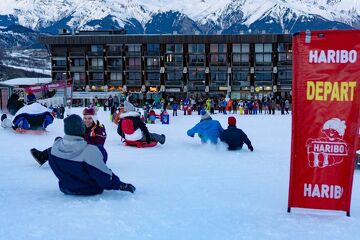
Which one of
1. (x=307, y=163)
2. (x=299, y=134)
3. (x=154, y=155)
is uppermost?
(x=299, y=134)

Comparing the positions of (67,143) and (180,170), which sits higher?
(67,143)

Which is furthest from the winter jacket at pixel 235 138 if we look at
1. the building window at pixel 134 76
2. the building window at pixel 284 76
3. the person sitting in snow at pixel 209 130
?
the building window at pixel 134 76

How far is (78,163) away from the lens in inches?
217

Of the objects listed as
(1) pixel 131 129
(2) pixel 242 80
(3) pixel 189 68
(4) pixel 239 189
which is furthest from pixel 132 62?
(4) pixel 239 189

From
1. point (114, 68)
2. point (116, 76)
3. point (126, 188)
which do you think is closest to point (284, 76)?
point (116, 76)

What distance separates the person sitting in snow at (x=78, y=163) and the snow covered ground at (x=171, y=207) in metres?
0.17

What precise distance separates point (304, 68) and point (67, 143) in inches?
112

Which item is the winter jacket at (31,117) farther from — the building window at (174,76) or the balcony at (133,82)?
the balcony at (133,82)

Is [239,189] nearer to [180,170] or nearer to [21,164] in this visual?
[180,170]

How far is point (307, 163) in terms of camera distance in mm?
4918

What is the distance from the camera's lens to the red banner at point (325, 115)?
4.60 m

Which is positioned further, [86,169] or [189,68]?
[189,68]

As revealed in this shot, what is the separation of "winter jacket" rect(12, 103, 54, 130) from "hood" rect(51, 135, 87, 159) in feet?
29.3

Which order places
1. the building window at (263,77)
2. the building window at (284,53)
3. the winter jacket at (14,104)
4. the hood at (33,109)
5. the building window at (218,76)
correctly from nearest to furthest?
the hood at (33,109)
the winter jacket at (14,104)
the building window at (284,53)
the building window at (263,77)
the building window at (218,76)
